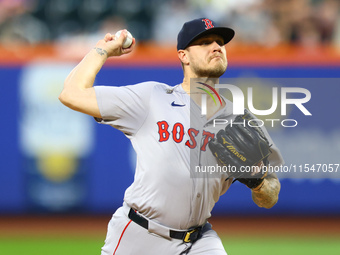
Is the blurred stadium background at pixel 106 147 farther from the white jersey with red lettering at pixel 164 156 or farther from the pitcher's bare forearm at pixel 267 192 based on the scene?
the white jersey with red lettering at pixel 164 156

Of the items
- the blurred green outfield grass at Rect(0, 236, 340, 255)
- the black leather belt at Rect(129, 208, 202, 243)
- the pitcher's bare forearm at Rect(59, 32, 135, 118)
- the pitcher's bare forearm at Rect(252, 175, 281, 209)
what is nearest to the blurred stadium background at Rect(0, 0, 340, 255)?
the blurred green outfield grass at Rect(0, 236, 340, 255)

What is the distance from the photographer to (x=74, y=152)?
7.98 meters

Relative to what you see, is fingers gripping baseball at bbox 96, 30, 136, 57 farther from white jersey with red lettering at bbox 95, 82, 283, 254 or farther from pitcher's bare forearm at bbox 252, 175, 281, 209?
pitcher's bare forearm at bbox 252, 175, 281, 209

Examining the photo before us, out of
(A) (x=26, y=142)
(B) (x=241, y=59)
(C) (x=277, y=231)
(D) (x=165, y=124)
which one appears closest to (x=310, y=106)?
(B) (x=241, y=59)

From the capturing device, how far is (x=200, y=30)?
13.4ft

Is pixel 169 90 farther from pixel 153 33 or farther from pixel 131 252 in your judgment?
pixel 153 33

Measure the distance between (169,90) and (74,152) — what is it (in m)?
4.11

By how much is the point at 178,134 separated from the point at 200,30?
738 mm

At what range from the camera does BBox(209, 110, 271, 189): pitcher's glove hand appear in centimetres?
390

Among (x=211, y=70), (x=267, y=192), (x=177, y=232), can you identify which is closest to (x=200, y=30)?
(x=211, y=70)

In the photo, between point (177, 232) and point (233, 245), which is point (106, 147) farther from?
point (177, 232)

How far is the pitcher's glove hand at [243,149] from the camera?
12.8ft

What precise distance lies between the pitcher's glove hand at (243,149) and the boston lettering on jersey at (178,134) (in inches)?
4.0

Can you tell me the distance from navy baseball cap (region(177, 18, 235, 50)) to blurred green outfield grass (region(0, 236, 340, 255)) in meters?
3.21
